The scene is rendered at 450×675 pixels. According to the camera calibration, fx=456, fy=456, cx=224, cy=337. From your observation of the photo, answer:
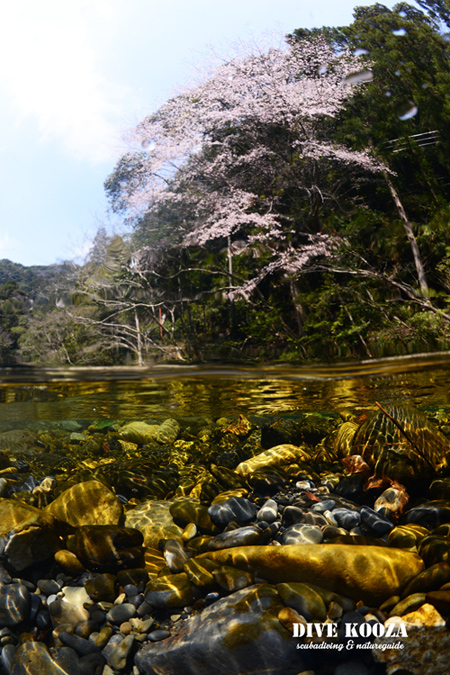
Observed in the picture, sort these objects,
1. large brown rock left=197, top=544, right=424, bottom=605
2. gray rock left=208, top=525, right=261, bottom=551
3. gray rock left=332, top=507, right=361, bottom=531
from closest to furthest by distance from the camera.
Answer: large brown rock left=197, top=544, right=424, bottom=605 → gray rock left=208, top=525, right=261, bottom=551 → gray rock left=332, top=507, right=361, bottom=531

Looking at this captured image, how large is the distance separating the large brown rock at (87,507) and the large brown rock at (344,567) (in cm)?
154

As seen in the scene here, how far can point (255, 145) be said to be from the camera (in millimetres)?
3527

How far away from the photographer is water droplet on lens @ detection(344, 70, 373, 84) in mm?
3293

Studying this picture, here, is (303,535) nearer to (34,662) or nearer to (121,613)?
(121,613)

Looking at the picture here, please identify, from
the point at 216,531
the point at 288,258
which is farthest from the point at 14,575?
the point at 288,258

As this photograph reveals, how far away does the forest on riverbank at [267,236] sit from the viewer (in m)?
3.36

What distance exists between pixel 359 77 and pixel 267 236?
129 cm

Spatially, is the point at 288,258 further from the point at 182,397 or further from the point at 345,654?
the point at 345,654

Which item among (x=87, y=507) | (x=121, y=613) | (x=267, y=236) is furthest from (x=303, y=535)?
(x=267, y=236)

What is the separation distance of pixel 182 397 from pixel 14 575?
2216 millimetres

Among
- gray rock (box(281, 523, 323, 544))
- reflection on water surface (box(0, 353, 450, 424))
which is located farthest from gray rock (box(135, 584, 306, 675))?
reflection on water surface (box(0, 353, 450, 424))

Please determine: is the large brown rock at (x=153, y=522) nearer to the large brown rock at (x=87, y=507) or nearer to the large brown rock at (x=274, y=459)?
the large brown rock at (x=87, y=507)

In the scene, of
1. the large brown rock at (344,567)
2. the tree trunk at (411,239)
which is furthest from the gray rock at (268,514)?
the tree trunk at (411,239)

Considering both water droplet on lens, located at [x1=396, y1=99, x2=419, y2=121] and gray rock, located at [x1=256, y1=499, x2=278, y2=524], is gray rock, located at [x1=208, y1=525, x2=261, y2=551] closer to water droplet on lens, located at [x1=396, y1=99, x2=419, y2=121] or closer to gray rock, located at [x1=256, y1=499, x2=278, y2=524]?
gray rock, located at [x1=256, y1=499, x2=278, y2=524]
